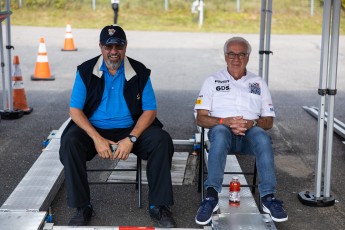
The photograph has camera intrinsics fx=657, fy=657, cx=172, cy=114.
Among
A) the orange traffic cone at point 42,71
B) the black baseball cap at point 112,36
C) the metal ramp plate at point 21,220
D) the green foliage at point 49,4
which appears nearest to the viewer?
the metal ramp plate at point 21,220

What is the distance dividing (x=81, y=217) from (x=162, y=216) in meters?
0.59

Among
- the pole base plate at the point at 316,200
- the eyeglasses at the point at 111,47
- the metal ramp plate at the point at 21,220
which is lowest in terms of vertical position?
the pole base plate at the point at 316,200

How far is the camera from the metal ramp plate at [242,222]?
457 centimetres

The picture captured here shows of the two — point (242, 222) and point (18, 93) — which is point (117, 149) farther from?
point (18, 93)

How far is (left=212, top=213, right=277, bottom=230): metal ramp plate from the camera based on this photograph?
457 centimetres

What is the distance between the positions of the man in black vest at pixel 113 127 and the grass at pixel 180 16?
59.1 feet

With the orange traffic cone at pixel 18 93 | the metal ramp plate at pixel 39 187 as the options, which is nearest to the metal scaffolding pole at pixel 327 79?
the metal ramp plate at pixel 39 187

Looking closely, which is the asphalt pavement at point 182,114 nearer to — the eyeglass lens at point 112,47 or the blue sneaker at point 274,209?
→ the blue sneaker at point 274,209

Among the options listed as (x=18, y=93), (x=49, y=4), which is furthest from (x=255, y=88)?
(x=49, y=4)

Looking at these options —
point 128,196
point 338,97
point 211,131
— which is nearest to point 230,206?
point 211,131

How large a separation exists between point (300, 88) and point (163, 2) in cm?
1745

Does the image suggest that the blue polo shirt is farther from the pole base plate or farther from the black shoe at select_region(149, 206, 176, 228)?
the pole base plate

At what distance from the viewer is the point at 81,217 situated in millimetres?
4781

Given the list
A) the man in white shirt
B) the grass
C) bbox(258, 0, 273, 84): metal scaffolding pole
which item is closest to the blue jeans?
the man in white shirt
